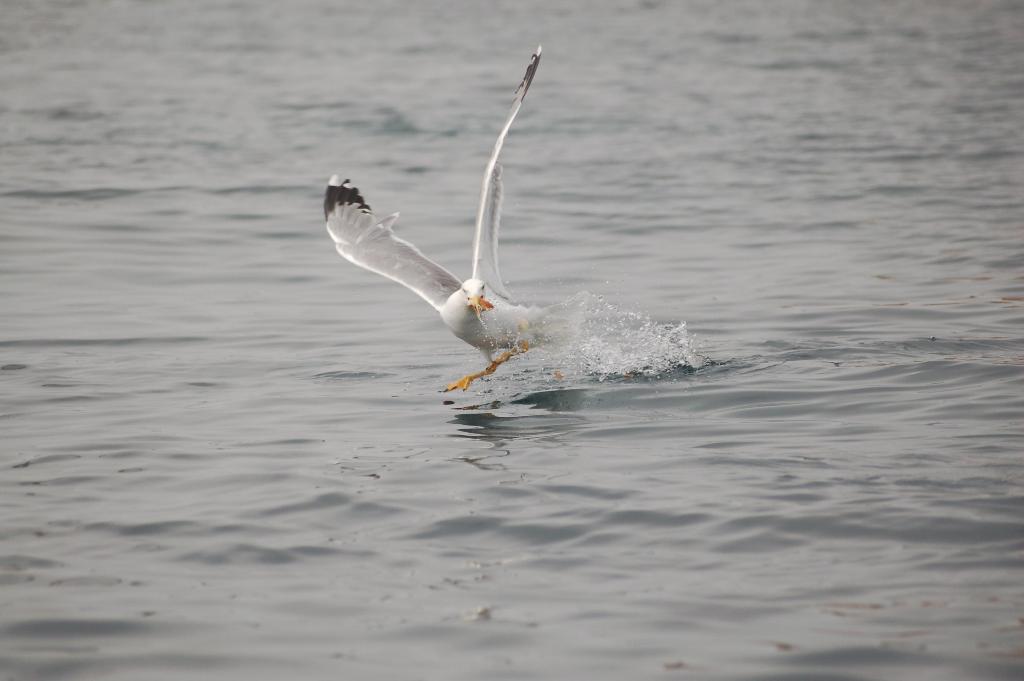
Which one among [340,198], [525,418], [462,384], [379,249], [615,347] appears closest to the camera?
[525,418]

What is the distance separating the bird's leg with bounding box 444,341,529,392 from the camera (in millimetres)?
9336

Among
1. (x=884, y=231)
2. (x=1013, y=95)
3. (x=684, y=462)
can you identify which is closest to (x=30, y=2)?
(x=1013, y=95)

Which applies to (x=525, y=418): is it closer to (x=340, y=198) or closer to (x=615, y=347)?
(x=615, y=347)

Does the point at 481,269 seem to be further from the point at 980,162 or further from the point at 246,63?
A: the point at 246,63

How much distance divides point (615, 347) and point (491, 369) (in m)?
1.01

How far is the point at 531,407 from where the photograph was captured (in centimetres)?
902

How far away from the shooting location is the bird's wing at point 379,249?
9898 millimetres

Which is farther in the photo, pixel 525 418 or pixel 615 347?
pixel 615 347

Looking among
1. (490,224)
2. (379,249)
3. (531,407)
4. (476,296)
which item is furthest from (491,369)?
(379,249)

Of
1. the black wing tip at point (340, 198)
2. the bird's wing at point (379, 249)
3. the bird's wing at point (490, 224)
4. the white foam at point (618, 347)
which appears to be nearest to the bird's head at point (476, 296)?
the bird's wing at point (490, 224)

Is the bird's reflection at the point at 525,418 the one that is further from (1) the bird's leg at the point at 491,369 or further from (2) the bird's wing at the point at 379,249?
(2) the bird's wing at the point at 379,249

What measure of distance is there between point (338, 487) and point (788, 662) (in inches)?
117

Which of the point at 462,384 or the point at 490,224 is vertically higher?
the point at 490,224

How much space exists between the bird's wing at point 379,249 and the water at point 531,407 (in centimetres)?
64
